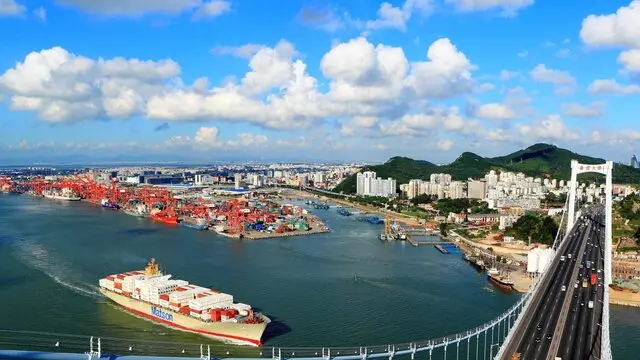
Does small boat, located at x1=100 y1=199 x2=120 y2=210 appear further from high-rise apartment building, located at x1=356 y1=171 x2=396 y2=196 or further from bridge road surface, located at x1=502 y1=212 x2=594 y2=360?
bridge road surface, located at x1=502 y1=212 x2=594 y2=360

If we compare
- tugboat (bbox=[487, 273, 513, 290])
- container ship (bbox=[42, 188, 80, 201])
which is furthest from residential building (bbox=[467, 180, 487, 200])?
container ship (bbox=[42, 188, 80, 201])

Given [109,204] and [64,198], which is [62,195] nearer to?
[64,198]

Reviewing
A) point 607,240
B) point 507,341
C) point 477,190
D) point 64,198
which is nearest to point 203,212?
point 64,198

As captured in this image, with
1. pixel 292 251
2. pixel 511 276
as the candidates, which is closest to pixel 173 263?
pixel 292 251

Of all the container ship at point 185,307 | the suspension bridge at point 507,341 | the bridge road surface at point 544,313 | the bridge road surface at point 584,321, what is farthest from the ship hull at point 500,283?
the container ship at point 185,307

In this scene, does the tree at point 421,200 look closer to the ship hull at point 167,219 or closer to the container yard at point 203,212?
the container yard at point 203,212
